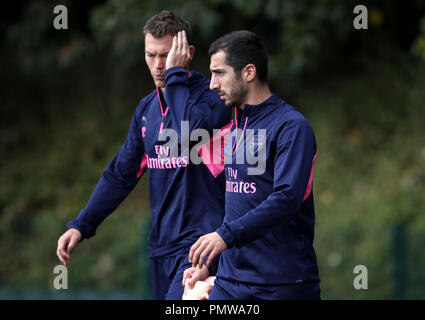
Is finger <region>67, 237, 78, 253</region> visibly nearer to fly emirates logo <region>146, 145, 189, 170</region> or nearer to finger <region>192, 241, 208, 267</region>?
fly emirates logo <region>146, 145, 189, 170</region>

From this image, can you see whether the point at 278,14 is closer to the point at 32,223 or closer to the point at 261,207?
the point at 32,223

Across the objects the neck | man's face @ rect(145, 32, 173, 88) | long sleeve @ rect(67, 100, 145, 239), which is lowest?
long sleeve @ rect(67, 100, 145, 239)

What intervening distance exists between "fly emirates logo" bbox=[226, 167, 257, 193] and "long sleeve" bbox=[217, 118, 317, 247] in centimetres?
25

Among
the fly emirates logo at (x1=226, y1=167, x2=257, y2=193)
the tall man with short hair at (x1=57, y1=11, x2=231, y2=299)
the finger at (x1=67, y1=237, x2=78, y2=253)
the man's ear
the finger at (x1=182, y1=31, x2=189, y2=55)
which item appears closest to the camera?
the fly emirates logo at (x1=226, y1=167, x2=257, y2=193)

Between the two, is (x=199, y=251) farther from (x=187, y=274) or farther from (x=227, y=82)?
(x=227, y=82)

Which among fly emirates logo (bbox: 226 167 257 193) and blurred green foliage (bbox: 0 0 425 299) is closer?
fly emirates logo (bbox: 226 167 257 193)

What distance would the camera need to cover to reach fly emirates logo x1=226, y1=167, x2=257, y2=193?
412 cm

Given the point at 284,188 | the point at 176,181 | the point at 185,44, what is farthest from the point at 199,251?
the point at 185,44

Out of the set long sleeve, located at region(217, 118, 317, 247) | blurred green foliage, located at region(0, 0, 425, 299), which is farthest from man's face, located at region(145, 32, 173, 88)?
blurred green foliage, located at region(0, 0, 425, 299)

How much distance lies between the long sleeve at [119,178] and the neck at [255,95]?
123 cm

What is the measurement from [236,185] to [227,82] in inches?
23.9

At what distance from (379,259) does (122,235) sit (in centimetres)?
388

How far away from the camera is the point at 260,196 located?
4090 millimetres

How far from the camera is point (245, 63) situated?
4.23 meters
